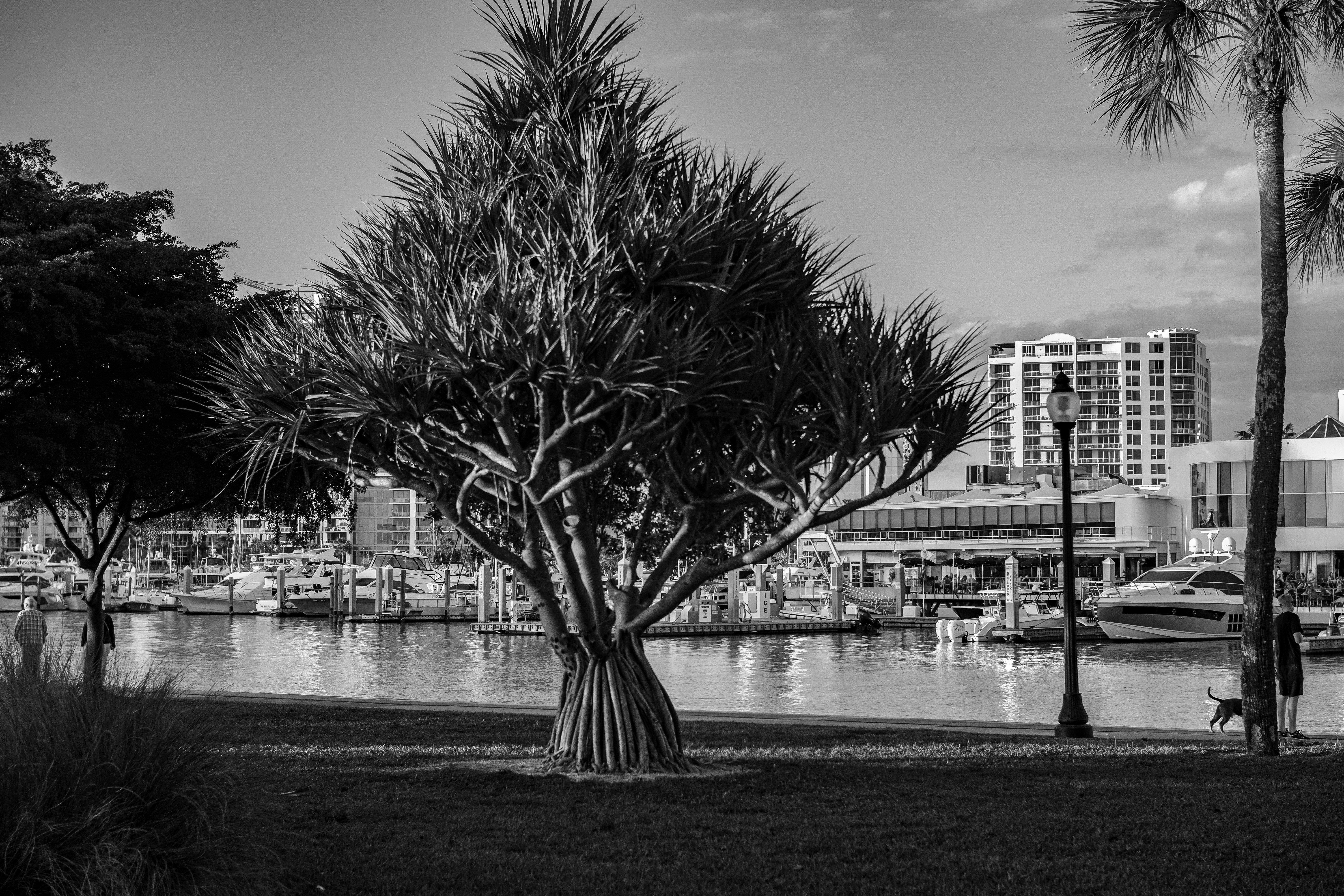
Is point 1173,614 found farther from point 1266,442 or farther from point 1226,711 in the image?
point 1266,442

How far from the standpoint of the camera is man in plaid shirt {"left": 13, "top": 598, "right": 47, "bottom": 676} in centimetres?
839

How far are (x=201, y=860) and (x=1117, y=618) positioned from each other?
190 ft

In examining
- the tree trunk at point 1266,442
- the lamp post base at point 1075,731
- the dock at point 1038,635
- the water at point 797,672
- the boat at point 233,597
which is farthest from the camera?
the boat at point 233,597

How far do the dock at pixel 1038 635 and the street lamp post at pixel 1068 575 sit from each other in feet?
140

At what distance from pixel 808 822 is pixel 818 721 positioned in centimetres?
1015

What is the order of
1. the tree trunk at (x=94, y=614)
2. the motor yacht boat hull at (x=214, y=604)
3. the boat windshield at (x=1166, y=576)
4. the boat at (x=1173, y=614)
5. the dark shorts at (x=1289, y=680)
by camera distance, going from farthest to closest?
the motor yacht boat hull at (x=214, y=604) → the boat windshield at (x=1166, y=576) → the boat at (x=1173, y=614) → the tree trunk at (x=94, y=614) → the dark shorts at (x=1289, y=680)

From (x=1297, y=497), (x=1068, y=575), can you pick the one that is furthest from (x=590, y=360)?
(x=1297, y=497)

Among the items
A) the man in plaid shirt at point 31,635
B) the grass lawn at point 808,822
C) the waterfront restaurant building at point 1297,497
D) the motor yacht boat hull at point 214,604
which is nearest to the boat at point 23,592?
the motor yacht boat hull at point 214,604

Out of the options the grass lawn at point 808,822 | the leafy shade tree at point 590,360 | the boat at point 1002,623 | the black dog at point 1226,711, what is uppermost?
the leafy shade tree at point 590,360

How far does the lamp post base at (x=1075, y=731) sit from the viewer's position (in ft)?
→ 57.2

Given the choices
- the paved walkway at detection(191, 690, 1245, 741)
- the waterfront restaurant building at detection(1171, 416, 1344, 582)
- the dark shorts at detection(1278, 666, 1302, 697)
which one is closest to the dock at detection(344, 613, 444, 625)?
the waterfront restaurant building at detection(1171, 416, 1344, 582)

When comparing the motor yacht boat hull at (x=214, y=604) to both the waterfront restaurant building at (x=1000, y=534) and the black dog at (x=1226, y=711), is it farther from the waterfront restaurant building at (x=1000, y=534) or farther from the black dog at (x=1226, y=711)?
the black dog at (x=1226, y=711)

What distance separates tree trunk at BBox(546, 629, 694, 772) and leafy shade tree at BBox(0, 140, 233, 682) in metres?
7.65

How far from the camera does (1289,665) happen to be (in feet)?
58.6
